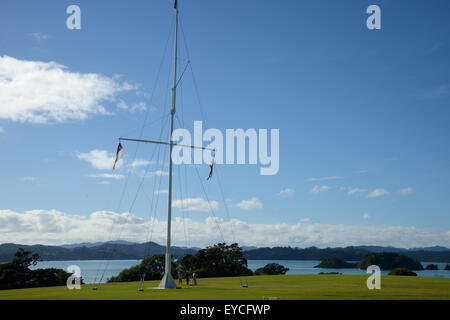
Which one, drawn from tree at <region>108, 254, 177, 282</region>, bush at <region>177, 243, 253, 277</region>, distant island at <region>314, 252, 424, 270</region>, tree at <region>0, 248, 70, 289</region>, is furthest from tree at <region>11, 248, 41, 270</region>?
distant island at <region>314, 252, 424, 270</region>

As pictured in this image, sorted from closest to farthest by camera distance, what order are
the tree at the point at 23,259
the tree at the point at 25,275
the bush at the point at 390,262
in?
the tree at the point at 25,275 → the tree at the point at 23,259 → the bush at the point at 390,262

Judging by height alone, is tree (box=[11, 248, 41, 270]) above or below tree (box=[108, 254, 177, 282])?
above

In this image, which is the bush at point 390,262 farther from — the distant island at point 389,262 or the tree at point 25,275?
the tree at point 25,275

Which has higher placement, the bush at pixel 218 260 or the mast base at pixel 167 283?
the mast base at pixel 167 283

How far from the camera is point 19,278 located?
54562mm

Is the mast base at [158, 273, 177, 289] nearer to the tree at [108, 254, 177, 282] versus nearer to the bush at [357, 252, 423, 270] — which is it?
the tree at [108, 254, 177, 282]

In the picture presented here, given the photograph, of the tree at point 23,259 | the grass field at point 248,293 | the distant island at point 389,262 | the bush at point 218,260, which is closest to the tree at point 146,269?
the bush at point 218,260
